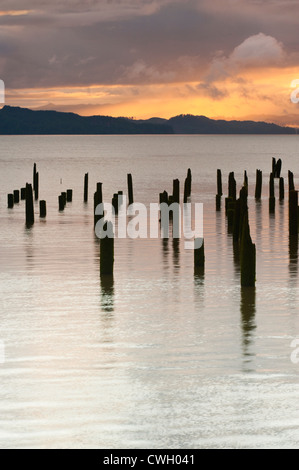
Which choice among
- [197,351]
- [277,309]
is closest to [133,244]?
[277,309]

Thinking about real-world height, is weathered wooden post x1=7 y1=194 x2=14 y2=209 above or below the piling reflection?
above

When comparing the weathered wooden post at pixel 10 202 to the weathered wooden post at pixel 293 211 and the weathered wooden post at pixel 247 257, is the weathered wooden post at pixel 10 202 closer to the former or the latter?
the weathered wooden post at pixel 293 211

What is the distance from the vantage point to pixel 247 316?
15.1m

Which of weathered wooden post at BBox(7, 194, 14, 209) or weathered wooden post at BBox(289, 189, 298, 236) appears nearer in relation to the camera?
weathered wooden post at BBox(289, 189, 298, 236)

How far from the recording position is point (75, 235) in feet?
96.1

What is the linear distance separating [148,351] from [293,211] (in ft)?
44.6

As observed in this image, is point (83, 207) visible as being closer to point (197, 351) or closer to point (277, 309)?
point (277, 309)

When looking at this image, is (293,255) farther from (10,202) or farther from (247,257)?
(10,202)

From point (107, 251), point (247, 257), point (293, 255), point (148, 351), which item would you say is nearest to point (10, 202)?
point (293, 255)

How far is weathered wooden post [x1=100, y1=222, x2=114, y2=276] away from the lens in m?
17.9

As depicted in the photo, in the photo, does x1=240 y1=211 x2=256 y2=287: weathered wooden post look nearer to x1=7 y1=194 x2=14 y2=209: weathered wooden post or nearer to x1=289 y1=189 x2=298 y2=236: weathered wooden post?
x1=289 y1=189 x2=298 y2=236: weathered wooden post

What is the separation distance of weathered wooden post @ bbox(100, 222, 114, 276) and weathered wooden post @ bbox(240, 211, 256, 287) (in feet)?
Answer: 9.57

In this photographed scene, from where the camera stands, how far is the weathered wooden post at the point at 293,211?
24938 millimetres

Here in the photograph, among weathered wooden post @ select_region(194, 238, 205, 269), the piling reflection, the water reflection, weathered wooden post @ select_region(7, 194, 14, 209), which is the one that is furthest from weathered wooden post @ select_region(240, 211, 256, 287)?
weathered wooden post @ select_region(7, 194, 14, 209)
